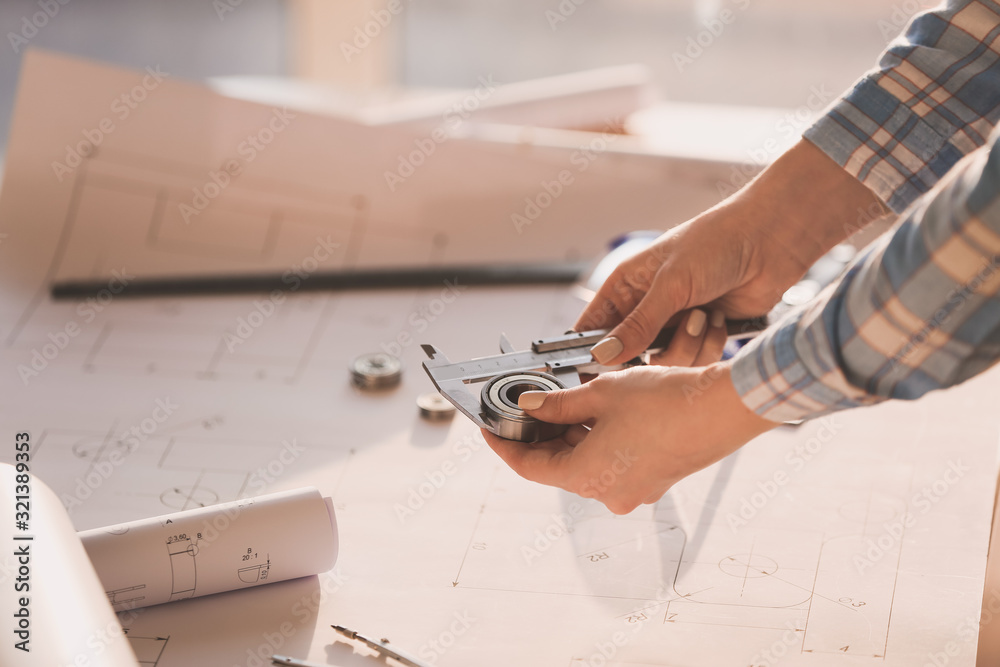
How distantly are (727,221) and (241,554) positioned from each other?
0.72m

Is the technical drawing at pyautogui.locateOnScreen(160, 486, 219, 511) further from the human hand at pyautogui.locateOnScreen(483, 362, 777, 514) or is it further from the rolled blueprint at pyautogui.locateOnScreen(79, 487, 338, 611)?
the human hand at pyautogui.locateOnScreen(483, 362, 777, 514)

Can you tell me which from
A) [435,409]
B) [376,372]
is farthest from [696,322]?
[376,372]

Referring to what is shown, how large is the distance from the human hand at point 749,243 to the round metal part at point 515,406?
0.50 feet

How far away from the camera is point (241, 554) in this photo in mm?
1037

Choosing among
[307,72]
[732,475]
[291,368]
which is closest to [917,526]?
[732,475]

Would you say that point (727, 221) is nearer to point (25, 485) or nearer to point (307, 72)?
point (25, 485)

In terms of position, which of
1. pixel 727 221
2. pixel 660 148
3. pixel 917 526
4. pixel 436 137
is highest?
pixel 436 137

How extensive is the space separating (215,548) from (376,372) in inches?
20.4

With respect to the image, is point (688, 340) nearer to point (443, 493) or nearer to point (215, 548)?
point (443, 493)

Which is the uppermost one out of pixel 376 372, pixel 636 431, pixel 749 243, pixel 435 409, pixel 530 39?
pixel 530 39

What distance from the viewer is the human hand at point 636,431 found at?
0.94 m

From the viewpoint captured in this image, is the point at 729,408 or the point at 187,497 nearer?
the point at 729,408

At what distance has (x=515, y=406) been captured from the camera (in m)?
1.04

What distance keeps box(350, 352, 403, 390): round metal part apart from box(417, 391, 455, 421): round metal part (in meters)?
0.08
